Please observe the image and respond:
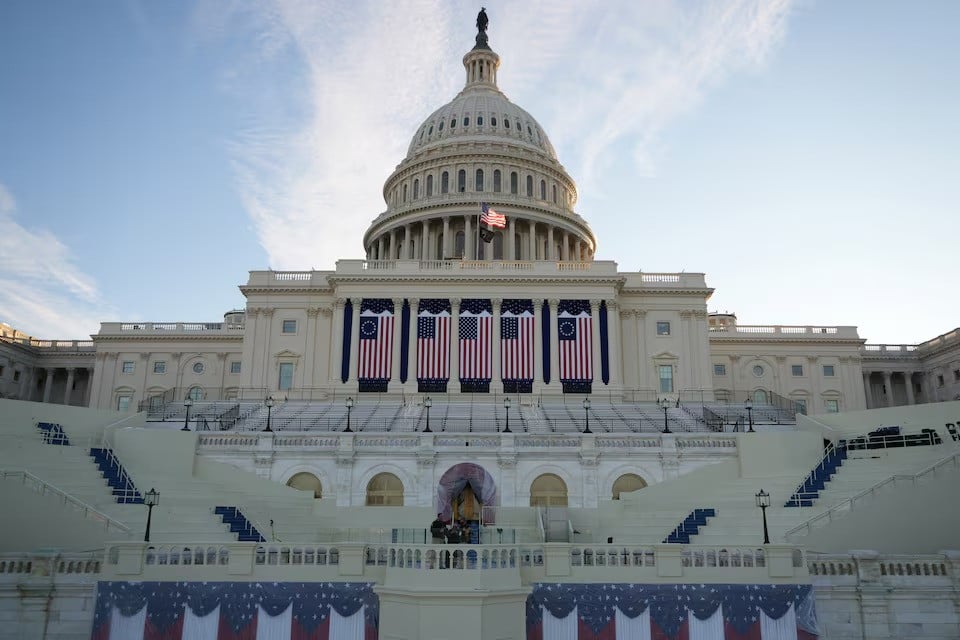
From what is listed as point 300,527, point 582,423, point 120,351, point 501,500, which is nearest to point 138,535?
point 300,527

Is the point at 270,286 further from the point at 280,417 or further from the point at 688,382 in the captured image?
the point at 688,382

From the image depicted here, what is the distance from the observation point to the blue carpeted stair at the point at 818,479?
33.6 meters

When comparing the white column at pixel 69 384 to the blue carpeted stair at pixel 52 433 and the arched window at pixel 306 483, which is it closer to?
the blue carpeted stair at pixel 52 433

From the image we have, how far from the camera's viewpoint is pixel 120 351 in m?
84.9

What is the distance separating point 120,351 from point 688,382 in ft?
189

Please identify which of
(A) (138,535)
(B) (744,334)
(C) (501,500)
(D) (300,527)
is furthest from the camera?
(B) (744,334)

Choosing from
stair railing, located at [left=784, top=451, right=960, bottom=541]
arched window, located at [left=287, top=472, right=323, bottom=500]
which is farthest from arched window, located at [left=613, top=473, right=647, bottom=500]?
arched window, located at [left=287, top=472, right=323, bottom=500]

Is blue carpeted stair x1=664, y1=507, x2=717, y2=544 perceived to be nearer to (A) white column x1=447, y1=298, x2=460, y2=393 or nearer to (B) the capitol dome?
(A) white column x1=447, y1=298, x2=460, y2=393

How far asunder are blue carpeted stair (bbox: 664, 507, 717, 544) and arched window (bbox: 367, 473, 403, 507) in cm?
1328

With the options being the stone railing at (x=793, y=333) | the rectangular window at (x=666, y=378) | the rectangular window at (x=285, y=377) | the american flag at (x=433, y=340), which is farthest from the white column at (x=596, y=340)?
the rectangular window at (x=285, y=377)

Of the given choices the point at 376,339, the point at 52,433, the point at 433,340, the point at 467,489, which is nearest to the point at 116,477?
the point at 52,433

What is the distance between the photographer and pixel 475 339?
65438 millimetres

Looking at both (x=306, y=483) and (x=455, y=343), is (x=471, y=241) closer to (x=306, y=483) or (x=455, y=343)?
(x=455, y=343)

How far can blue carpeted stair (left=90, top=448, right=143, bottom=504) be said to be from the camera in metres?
32.1
